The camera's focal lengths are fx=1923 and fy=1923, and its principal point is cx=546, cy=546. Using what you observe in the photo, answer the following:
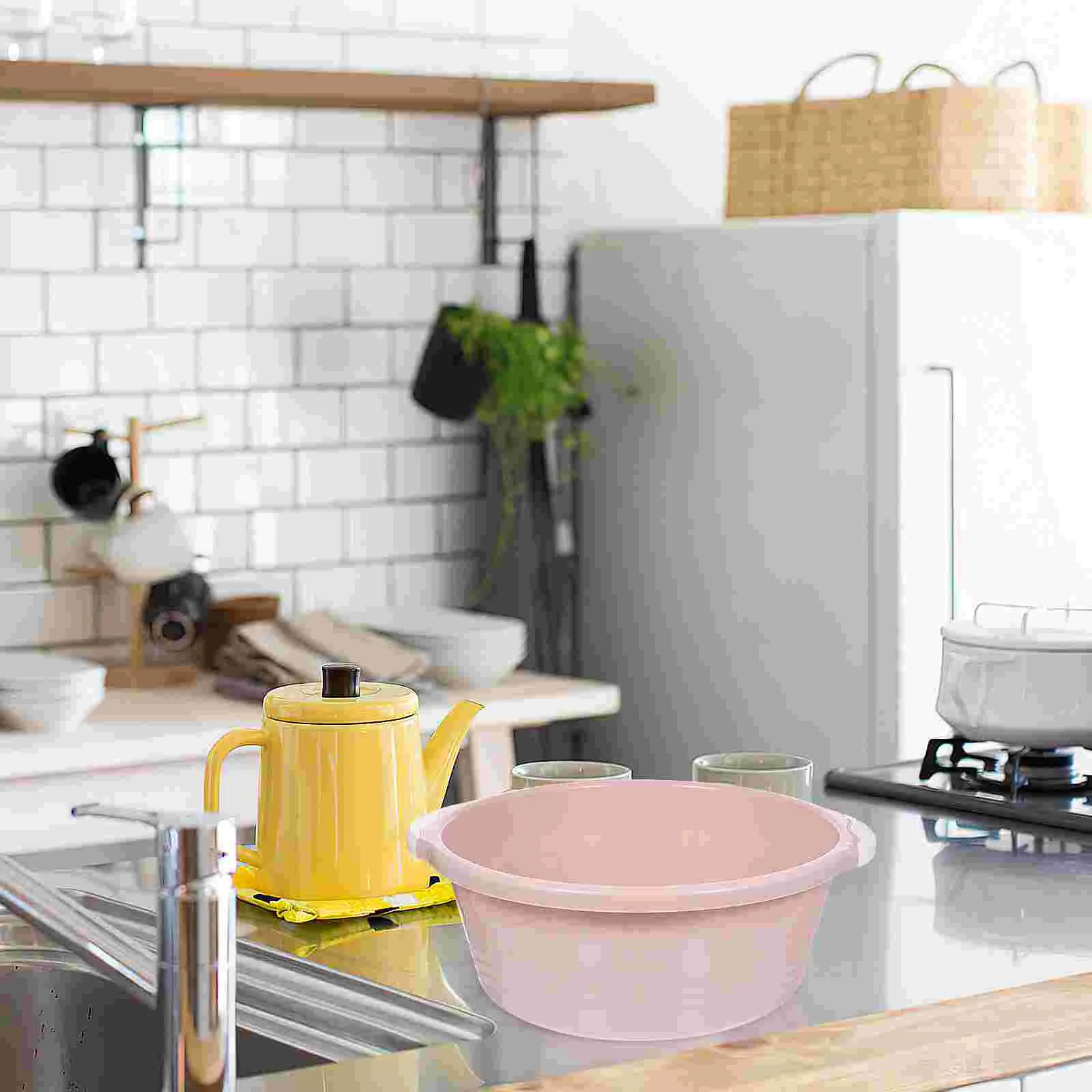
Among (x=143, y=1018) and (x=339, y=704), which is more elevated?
(x=339, y=704)

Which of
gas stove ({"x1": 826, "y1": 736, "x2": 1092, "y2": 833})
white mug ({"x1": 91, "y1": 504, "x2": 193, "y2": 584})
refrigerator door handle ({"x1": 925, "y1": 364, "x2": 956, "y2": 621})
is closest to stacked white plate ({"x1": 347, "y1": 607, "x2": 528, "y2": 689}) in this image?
white mug ({"x1": 91, "y1": 504, "x2": 193, "y2": 584})

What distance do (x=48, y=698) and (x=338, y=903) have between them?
162 cm

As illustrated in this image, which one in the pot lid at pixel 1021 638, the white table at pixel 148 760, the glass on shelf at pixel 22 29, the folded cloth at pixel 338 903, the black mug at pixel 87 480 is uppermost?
the glass on shelf at pixel 22 29

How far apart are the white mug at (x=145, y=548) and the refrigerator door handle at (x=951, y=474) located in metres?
1.38

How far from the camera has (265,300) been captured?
3824mm

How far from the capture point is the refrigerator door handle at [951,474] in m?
3.45

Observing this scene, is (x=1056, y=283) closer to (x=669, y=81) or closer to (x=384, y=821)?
(x=669, y=81)

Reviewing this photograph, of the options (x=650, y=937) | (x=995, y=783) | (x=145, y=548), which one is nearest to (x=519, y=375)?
(x=145, y=548)

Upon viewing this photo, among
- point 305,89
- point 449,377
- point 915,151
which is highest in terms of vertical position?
point 305,89

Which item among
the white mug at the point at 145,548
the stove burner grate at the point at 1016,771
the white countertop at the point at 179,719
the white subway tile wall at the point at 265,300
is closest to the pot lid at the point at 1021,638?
the stove burner grate at the point at 1016,771

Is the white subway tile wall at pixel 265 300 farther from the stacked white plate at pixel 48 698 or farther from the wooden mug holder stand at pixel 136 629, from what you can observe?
the stacked white plate at pixel 48 698

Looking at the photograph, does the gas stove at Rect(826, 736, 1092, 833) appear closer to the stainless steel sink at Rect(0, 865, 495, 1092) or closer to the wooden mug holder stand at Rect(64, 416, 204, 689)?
the stainless steel sink at Rect(0, 865, 495, 1092)

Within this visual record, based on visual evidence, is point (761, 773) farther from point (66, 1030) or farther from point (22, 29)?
point (22, 29)

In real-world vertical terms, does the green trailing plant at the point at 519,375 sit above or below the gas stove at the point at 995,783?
above
